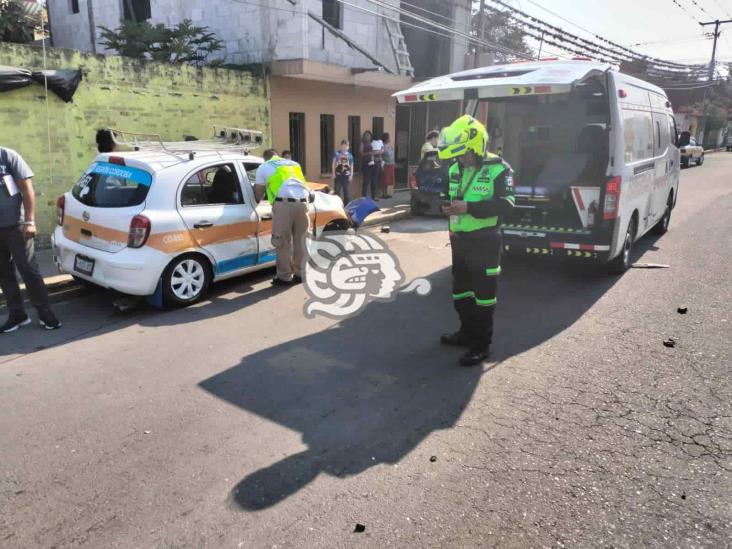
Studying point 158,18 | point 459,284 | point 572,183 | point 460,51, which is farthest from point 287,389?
point 460,51

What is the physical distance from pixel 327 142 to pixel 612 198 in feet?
29.1

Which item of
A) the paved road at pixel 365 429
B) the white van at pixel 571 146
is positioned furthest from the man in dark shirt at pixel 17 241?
the white van at pixel 571 146

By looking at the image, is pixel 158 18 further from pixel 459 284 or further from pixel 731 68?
pixel 731 68

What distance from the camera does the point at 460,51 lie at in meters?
18.3

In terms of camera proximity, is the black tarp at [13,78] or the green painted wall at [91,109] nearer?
the black tarp at [13,78]

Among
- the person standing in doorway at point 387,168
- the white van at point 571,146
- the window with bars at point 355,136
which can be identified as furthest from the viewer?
the window with bars at point 355,136

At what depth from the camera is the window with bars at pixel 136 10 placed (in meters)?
14.4

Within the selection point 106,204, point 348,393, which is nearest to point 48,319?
point 106,204

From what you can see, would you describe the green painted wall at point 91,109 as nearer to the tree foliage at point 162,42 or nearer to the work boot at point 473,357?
the tree foliage at point 162,42

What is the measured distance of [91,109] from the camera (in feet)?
28.8

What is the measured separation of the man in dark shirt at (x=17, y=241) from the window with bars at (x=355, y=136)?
10279 millimetres

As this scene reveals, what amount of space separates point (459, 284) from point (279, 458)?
222 centimetres

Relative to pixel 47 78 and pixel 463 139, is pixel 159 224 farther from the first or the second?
pixel 47 78

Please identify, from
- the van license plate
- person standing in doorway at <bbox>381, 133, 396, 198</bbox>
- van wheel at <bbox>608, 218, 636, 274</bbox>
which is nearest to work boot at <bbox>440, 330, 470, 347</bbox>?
van wheel at <bbox>608, 218, 636, 274</bbox>
